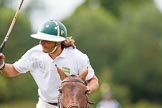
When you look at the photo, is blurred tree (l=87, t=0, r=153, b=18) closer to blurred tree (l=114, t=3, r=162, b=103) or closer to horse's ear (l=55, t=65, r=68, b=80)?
blurred tree (l=114, t=3, r=162, b=103)

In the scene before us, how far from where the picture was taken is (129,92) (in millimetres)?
66188

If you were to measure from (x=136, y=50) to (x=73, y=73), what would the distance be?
58160 millimetres

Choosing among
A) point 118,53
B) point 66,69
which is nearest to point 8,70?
point 66,69

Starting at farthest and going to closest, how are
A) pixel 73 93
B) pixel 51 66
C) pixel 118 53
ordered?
pixel 118 53 → pixel 51 66 → pixel 73 93

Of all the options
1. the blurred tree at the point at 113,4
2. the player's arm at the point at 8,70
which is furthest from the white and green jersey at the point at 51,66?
the blurred tree at the point at 113,4

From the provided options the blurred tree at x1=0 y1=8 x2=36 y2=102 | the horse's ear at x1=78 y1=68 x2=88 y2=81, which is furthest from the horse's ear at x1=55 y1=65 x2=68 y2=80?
the blurred tree at x1=0 y1=8 x2=36 y2=102

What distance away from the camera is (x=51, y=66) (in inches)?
396

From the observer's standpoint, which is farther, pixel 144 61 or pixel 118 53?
pixel 118 53

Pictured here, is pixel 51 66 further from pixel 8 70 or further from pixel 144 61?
pixel 144 61

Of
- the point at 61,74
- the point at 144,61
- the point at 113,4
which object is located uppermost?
the point at 61,74

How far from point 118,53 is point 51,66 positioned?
2338 inches

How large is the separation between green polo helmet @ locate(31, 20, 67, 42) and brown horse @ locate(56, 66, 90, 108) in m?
0.98

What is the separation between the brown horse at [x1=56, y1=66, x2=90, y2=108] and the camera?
8656mm

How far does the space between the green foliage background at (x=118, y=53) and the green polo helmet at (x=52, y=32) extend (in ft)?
164
